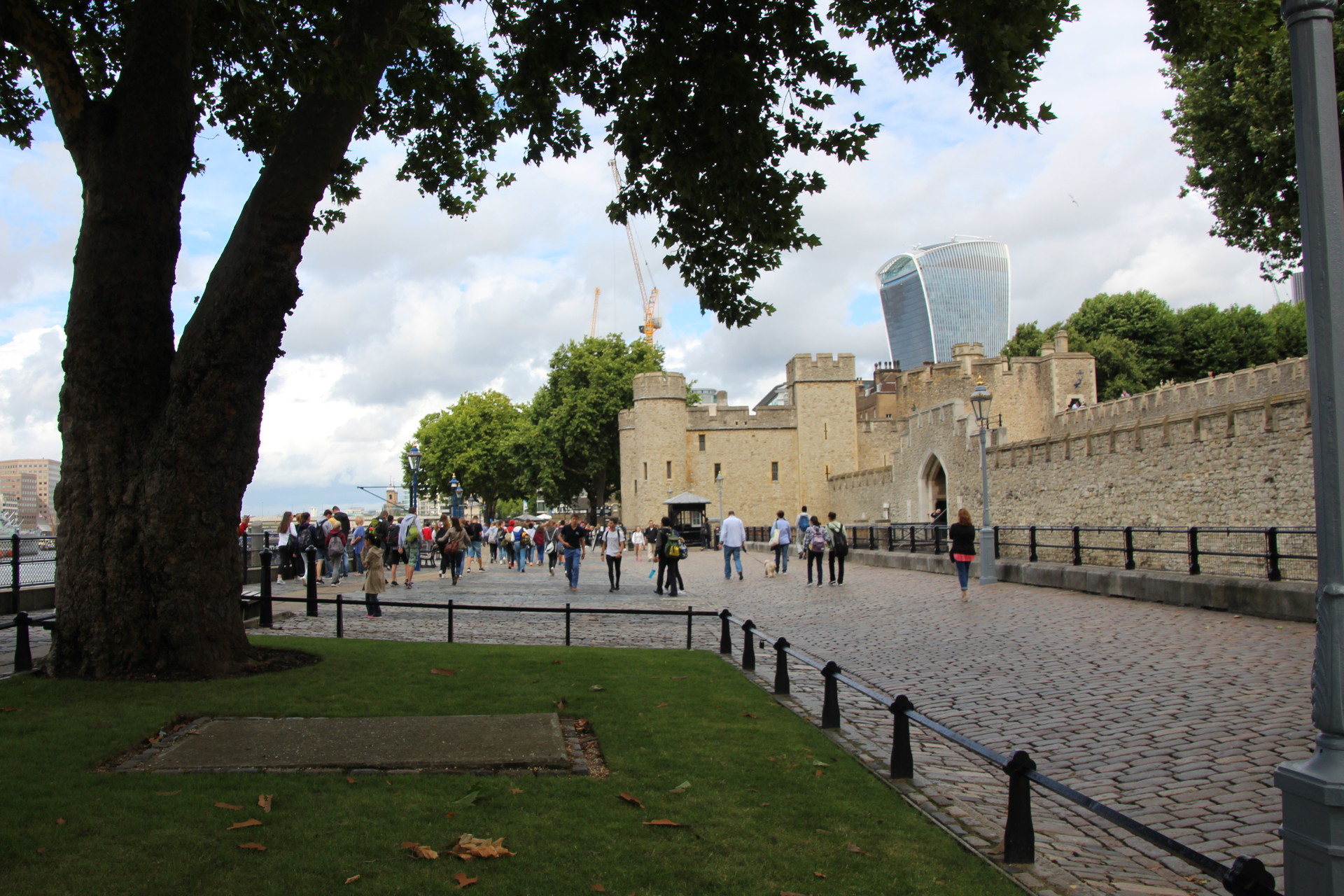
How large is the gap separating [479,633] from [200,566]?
5280mm

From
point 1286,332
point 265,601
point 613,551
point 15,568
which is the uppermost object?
point 1286,332

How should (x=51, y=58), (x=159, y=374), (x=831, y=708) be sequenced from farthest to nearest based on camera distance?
(x=159, y=374)
(x=51, y=58)
(x=831, y=708)

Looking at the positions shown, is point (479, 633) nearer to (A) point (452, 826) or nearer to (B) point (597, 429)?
(A) point (452, 826)

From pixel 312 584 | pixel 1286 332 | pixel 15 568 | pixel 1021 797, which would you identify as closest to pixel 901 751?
pixel 1021 797

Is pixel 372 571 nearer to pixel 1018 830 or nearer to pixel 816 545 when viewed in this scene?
pixel 816 545

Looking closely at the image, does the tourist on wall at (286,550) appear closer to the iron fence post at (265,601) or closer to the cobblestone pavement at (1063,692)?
the cobblestone pavement at (1063,692)

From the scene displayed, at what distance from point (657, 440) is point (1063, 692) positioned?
52.3m

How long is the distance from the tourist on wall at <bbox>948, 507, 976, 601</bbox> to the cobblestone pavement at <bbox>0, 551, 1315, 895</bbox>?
1.25ft

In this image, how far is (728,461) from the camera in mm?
62188

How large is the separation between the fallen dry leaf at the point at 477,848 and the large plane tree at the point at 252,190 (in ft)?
14.1

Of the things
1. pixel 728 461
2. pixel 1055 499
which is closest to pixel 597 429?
pixel 728 461

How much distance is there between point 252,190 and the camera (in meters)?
7.90

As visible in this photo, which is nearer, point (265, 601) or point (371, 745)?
point (371, 745)

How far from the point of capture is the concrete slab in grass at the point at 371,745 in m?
5.26
